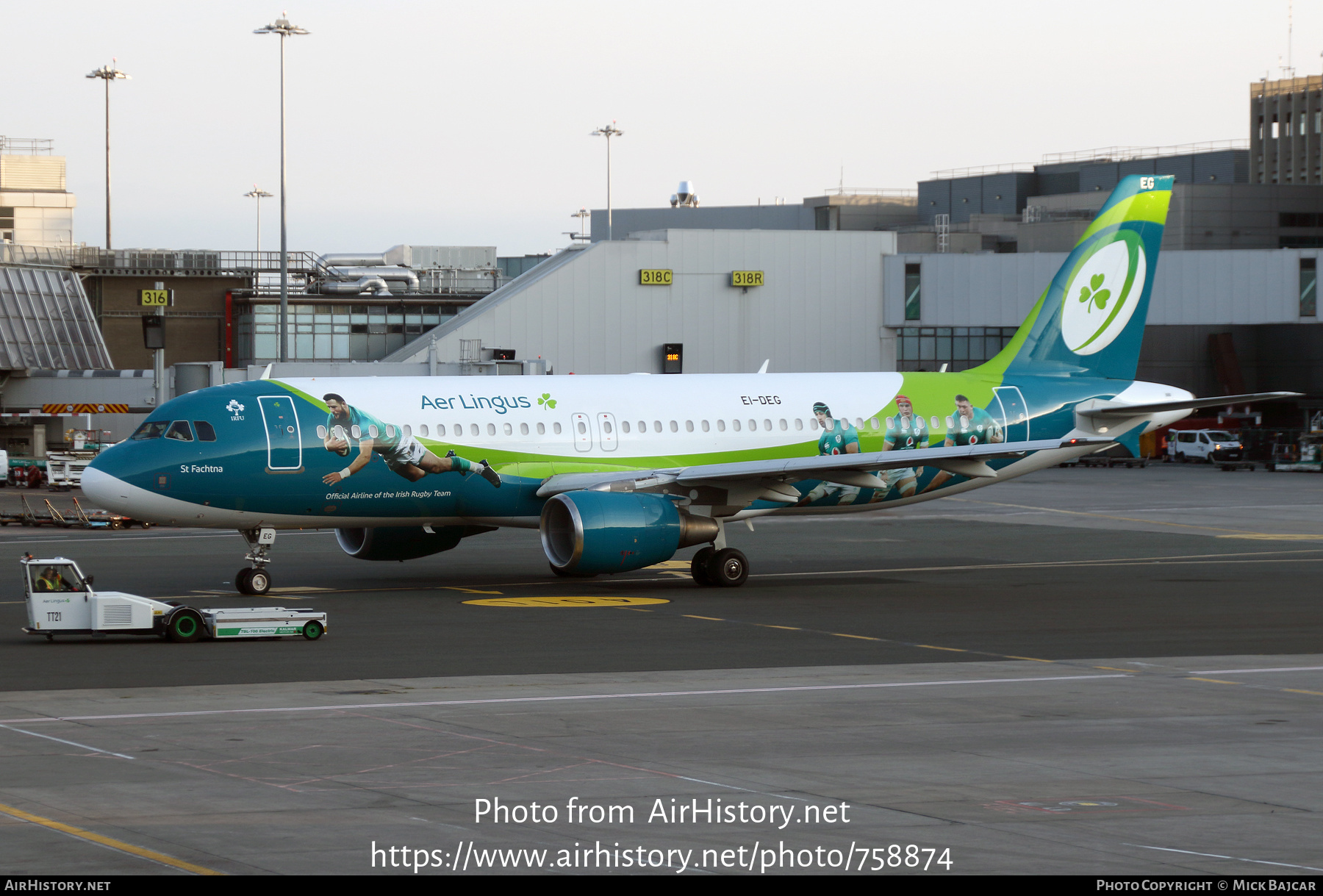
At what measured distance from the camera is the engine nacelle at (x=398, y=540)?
36375 mm

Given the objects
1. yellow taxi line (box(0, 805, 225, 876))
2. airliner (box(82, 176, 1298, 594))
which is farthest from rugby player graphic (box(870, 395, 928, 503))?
yellow taxi line (box(0, 805, 225, 876))

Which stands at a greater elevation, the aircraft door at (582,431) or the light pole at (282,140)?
the light pole at (282,140)

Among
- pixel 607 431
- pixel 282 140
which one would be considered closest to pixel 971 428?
pixel 607 431

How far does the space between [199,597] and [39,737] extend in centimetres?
1563

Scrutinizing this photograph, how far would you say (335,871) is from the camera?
39.7 ft

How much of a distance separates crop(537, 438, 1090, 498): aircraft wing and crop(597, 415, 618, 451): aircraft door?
588 millimetres

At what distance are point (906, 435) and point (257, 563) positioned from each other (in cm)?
1495

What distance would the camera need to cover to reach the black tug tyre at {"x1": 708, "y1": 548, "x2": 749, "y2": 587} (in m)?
35.4

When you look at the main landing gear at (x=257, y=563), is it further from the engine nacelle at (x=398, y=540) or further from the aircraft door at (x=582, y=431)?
the aircraft door at (x=582, y=431)

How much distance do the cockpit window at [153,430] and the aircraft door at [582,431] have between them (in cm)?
842

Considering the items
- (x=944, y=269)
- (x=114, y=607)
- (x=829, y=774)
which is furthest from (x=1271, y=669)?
(x=944, y=269)

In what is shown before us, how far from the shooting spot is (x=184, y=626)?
26.7 metres

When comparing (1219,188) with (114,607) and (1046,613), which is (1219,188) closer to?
(1046,613)

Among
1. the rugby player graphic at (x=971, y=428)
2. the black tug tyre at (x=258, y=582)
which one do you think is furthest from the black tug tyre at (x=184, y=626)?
the rugby player graphic at (x=971, y=428)
